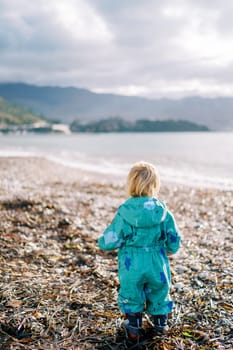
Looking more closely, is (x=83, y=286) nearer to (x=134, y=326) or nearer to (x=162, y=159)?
(x=134, y=326)

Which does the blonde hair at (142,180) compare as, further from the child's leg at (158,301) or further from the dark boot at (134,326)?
the dark boot at (134,326)

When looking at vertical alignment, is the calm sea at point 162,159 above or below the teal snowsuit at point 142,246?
below

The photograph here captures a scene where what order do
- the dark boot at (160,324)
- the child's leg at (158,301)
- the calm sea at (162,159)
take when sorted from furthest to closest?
the calm sea at (162,159) < the dark boot at (160,324) < the child's leg at (158,301)

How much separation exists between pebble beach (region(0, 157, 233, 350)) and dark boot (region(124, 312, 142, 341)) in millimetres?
115

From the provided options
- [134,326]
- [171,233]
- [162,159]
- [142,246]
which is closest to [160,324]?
[134,326]

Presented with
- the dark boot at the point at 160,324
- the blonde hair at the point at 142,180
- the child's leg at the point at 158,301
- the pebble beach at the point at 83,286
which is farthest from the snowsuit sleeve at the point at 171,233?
the pebble beach at the point at 83,286

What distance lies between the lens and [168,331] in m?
5.09

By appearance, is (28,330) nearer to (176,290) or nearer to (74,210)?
(176,290)

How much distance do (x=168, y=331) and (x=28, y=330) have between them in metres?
1.75

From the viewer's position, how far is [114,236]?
4.80m

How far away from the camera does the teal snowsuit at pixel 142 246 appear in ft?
15.3

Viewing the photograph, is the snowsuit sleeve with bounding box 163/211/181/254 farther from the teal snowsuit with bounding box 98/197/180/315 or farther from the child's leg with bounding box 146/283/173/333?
the child's leg with bounding box 146/283/173/333

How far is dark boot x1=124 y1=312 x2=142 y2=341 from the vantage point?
4.90m

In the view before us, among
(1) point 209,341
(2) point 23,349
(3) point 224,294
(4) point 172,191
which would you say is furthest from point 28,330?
(4) point 172,191
